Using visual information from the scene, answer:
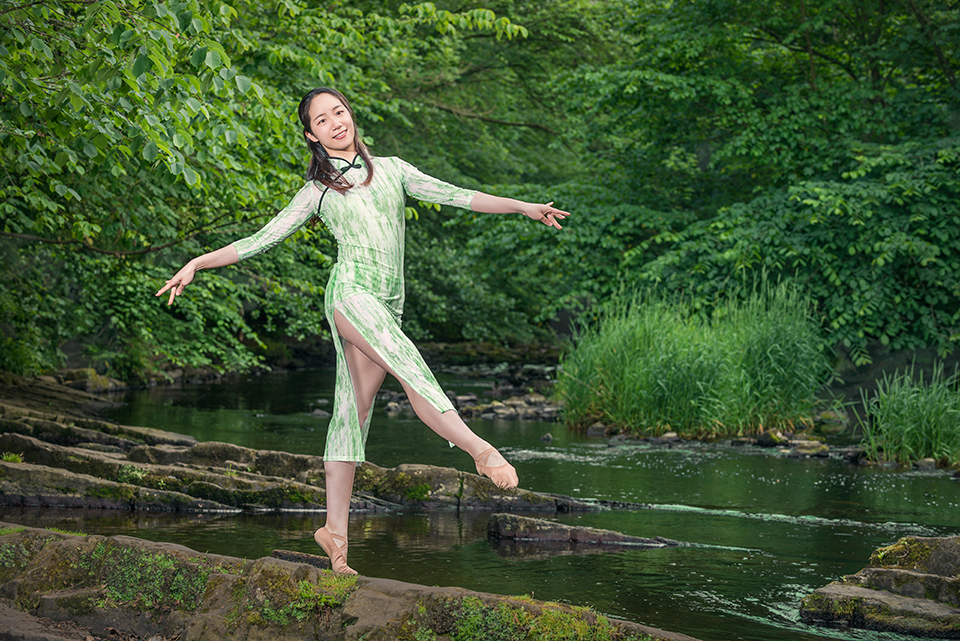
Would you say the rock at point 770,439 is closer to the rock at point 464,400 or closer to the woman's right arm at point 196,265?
the rock at point 464,400

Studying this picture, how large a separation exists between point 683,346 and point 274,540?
380 inches

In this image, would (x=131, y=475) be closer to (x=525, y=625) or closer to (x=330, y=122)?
(x=330, y=122)

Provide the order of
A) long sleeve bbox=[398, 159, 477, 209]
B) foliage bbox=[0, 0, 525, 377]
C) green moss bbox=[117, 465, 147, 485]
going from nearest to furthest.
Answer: long sleeve bbox=[398, 159, 477, 209] < foliage bbox=[0, 0, 525, 377] < green moss bbox=[117, 465, 147, 485]

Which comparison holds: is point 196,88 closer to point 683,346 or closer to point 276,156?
point 276,156

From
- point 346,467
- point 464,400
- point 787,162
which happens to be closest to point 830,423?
point 787,162

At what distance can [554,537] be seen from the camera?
717cm

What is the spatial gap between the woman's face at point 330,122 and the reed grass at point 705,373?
10891 mm

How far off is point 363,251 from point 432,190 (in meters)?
0.47

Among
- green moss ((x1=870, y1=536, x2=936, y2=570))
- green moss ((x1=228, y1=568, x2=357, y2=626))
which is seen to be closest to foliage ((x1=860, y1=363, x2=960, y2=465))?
green moss ((x1=870, y1=536, x2=936, y2=570))

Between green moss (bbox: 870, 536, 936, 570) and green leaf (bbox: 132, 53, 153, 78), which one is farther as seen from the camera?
green moss (bbox: 870, 536, 936, 570)

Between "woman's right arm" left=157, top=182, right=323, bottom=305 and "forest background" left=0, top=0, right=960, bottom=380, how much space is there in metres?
4.77

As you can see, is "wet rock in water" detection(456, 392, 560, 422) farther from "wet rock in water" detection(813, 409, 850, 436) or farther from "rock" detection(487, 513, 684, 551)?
"rock" detection(487, 513, 684, 551)

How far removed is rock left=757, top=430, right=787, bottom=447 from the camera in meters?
14.3

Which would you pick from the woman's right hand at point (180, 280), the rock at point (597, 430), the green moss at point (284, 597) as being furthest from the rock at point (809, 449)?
the woman's right hand at point (180, 280)
